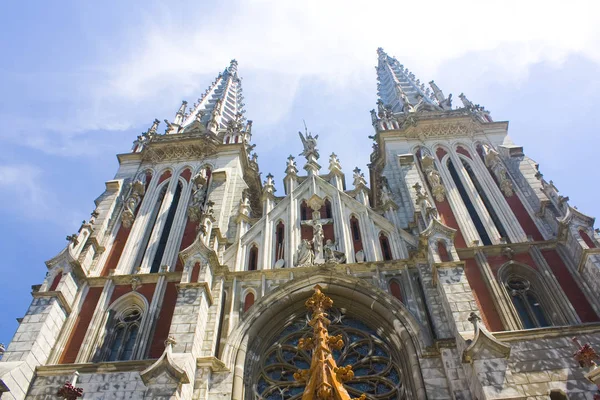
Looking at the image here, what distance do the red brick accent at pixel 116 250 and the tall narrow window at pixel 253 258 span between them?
4.31 meters

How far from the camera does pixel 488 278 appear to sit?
14258 millimetres

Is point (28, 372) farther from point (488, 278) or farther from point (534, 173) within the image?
point (534, 173)

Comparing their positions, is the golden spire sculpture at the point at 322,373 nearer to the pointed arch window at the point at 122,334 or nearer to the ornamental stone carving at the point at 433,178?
the pointed arch window at the point at 122,334

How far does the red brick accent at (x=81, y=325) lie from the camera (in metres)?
13.6

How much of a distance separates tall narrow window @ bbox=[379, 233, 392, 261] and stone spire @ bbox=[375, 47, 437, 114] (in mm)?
12019

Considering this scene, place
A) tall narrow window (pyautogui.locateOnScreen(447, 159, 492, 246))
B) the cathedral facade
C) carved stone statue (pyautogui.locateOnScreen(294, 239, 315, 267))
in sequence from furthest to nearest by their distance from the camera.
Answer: tall narrow window (pyautogui.locateOnScreen(447, 159, 492, 246)) < carved stone statue (pyautogui.locateOnScreen(294, 239, 315, 267)) < the cathedral facade

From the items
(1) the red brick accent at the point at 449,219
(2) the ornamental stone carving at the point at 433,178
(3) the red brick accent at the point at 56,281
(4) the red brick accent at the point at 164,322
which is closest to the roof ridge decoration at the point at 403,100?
(2) the ornamental stone carving at the point at 433,178

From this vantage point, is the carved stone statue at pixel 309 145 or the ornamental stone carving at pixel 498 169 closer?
the ornamental stone carving at pixel 498 169

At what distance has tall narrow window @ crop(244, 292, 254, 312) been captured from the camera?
1446 centimetres

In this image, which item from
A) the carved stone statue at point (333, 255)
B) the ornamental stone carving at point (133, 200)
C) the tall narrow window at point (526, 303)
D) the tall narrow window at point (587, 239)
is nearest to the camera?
the tall narrow window at point (526, 303)

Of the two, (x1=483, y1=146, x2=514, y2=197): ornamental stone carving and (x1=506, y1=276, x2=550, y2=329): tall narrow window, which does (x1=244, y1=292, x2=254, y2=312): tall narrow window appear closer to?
(x1=506, y1=276, x2=550, y2=329): tall narrow window

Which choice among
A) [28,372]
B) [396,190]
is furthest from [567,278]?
[28,372]

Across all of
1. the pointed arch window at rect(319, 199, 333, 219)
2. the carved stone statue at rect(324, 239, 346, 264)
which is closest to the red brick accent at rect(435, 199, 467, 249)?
the carved stone statue at rect(324, 239, 346, 264)

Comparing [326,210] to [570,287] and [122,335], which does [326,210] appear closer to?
[122,335]
